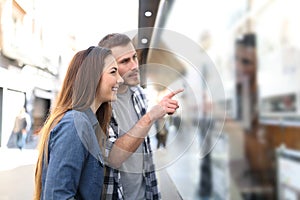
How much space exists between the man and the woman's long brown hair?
1.2 inches

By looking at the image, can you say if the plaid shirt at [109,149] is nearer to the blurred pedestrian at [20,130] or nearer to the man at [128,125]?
the man at [128,125]

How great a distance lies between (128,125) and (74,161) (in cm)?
11

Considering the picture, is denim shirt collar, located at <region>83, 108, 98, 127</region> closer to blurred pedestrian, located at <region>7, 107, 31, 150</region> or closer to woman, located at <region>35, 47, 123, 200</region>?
woman, located at <region>35, 47, 123, 200</region>

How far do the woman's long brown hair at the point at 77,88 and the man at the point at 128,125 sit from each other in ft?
0.10

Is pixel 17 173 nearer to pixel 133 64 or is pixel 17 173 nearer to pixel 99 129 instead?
pixel 99 129

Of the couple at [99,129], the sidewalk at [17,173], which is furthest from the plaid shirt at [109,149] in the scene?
the sidewalk at [17,173]

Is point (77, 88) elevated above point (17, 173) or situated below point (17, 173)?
above

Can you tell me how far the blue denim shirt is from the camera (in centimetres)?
42

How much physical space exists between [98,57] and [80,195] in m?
0.21

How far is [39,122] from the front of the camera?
52 centimetres

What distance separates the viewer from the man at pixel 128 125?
482 mm

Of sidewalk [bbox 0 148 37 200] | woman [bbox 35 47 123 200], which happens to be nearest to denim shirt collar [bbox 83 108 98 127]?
woman [bbox 35 47 123 200]

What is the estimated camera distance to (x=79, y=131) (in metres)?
0.44

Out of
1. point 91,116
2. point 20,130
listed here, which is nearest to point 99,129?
point 91,116
